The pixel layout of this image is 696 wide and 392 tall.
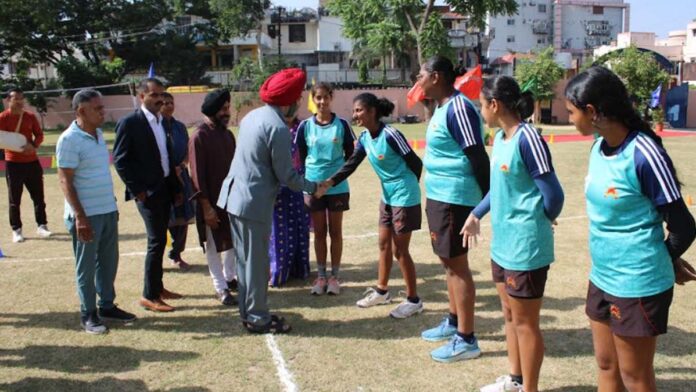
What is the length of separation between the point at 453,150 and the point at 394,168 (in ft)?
3.33

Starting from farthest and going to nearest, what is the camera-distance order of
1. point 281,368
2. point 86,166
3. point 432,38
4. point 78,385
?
1. point 432,38
2. point 86,166
3. point 281,368
4. point 78,385

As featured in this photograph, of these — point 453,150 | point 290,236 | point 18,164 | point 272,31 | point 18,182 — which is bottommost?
point 290,236

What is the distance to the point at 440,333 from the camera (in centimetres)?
462

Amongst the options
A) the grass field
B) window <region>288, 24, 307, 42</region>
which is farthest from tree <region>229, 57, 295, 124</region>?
the grass field

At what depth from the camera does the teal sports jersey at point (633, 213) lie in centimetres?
248

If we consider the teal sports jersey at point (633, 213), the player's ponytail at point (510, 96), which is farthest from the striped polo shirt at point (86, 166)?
the teal sports jersey at point (633, 213)

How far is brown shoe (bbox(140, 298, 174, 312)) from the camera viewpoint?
5.36 meters

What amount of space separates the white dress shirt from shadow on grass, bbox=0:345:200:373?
1646mm

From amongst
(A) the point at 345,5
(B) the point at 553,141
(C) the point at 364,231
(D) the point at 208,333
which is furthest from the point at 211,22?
(D) the point at 208,333

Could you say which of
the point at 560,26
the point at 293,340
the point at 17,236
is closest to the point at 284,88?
the point at 293,340

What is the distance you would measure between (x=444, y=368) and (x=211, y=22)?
172 ft

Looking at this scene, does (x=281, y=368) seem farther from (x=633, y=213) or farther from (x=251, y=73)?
(x=251, y=73)

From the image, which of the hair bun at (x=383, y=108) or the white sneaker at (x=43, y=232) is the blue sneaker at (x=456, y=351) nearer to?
the hair bun at (x=383, y=108)

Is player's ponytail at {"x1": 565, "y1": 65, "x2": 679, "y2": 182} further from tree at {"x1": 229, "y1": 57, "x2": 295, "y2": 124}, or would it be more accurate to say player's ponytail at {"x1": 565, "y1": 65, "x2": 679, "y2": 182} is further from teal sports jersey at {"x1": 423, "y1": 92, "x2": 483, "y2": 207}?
tree at {"x1": 229, "y1": 57, "x2": 295, "y2": 124}
